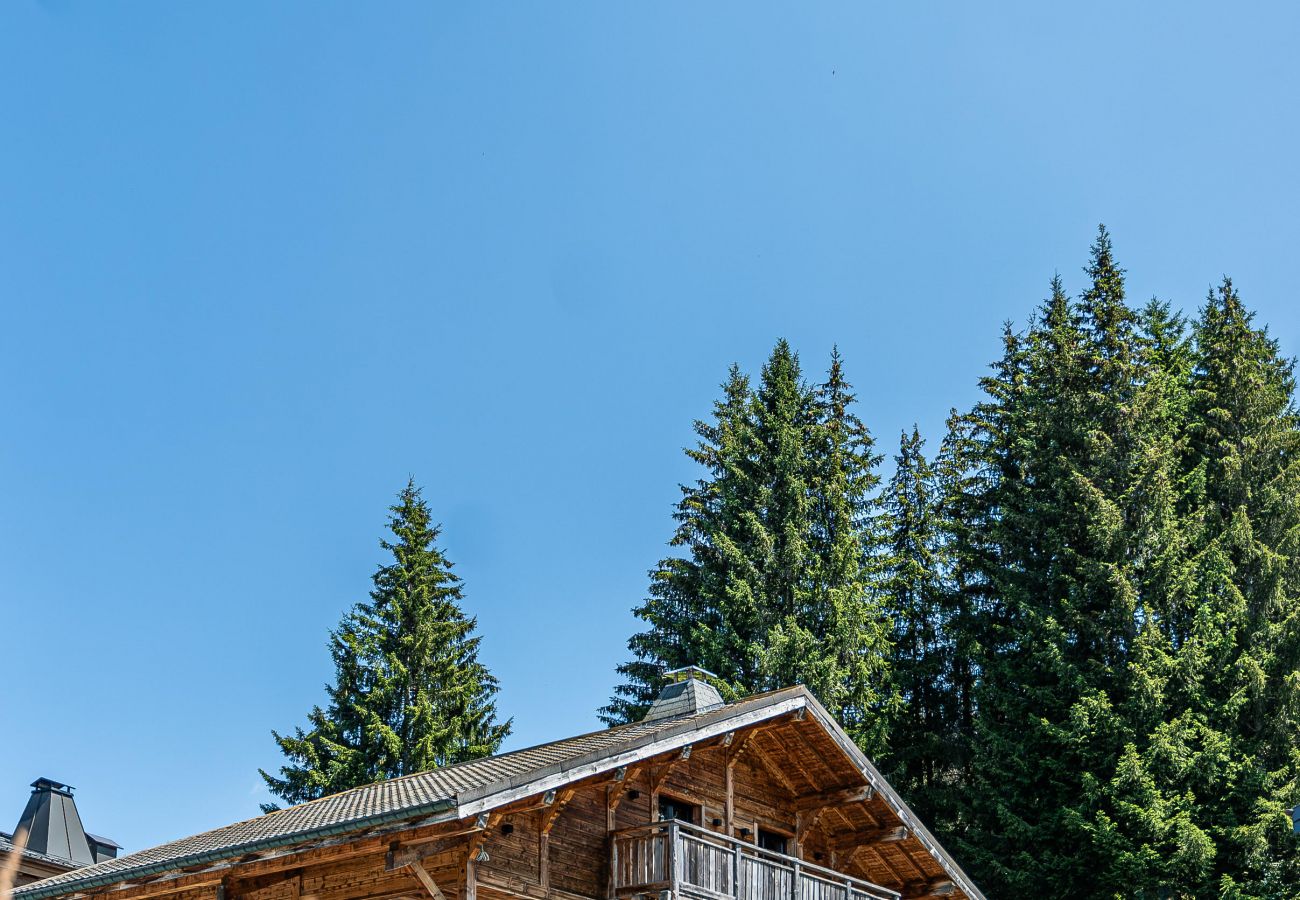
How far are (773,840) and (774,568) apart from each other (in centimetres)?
1425

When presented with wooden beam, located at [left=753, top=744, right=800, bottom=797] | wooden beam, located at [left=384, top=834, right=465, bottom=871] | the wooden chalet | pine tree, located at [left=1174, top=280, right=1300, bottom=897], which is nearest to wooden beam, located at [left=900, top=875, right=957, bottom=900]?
the wooden chalet

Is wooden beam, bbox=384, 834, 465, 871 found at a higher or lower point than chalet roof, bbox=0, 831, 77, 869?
lower

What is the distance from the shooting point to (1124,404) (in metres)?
33.1

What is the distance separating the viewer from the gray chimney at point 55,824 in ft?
87.7

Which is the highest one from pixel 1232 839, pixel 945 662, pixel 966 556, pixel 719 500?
pixel 719 500

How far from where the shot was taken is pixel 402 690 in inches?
1414

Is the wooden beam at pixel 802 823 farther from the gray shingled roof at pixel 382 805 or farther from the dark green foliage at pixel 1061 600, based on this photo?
the dark green foliage at pixel 1061 600

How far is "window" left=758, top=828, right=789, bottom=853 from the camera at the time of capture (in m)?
20.2

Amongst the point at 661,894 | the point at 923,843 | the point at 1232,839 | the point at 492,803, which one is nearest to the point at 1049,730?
the point at 1232,839

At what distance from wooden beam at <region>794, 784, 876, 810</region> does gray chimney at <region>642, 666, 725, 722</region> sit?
2.09 meters

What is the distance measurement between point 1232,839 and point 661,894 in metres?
15.5

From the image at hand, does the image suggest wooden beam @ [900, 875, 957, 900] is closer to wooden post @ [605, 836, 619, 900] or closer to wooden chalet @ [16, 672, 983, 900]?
wooden chalet @ [16, 672, 983, 900]

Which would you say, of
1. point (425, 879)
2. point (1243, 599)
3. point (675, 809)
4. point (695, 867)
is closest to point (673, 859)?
point (695, 867)

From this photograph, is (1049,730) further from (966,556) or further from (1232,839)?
(966,556)
